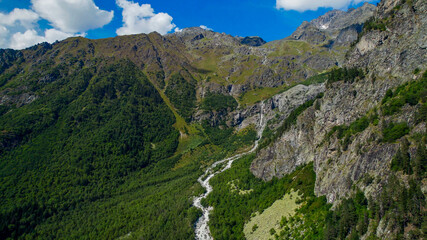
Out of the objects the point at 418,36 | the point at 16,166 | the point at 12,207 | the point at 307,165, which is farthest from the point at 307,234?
the point at 16,166

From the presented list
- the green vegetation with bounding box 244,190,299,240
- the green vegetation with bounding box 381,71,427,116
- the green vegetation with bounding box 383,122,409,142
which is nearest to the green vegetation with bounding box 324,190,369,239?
the green vegetation with bounding box 383,122,409,142

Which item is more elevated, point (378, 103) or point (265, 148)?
point (378, 103)

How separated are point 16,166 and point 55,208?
6555 cm

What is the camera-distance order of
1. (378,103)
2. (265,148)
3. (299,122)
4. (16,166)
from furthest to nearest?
1. (16,166)
2. (265,148)
3. (299,122)
4. (378,103)

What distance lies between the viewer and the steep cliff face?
57094 millimetres

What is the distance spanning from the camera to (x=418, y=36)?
7231 cm

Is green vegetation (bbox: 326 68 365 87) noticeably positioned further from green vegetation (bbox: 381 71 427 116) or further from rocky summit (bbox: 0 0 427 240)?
green vegetation (bbox: 381 71 427 116)

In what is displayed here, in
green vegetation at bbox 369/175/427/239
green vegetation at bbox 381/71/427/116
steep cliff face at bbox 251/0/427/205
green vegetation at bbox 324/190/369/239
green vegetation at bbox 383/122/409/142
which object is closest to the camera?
green vegetation at bbox 369/175/427/239

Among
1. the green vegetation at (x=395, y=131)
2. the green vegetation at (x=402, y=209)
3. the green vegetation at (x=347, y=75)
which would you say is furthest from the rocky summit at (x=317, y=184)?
the green vegetation at (x=347, y=75)

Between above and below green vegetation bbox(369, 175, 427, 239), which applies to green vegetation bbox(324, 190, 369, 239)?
below

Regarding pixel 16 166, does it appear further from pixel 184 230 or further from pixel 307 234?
pixel 307 234

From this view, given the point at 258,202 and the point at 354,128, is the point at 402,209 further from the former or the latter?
the point at 258,202

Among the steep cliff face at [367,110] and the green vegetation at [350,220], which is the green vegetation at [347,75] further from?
the green vegetation at [350,220]

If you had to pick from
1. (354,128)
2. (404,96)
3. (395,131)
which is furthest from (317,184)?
(404,96)
